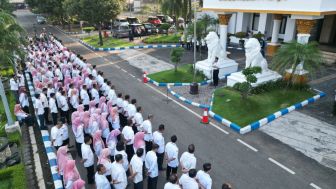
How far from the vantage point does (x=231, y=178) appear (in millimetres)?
8500

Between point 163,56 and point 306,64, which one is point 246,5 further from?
point 163,56

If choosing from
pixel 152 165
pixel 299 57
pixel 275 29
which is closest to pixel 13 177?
pixel 152 165

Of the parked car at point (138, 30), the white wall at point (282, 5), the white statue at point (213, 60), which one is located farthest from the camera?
the parked car at point (138, 30)

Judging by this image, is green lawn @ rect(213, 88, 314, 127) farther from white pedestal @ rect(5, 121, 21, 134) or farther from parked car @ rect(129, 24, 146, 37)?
parked car @ rect(129, 24, 146, 37)

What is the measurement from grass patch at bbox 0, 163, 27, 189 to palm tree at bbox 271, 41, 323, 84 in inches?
434

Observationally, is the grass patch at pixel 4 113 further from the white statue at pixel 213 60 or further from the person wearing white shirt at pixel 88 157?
the white statue at pixel 213 60

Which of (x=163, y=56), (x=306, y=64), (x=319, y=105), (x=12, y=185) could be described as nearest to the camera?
(x=12, y=185)

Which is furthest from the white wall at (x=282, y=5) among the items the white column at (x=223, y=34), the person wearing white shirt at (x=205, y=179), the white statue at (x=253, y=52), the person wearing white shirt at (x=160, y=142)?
the person wearing white shirt at (x=205, y=179)

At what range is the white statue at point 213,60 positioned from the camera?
1607 centimetres

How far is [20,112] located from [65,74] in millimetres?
4445

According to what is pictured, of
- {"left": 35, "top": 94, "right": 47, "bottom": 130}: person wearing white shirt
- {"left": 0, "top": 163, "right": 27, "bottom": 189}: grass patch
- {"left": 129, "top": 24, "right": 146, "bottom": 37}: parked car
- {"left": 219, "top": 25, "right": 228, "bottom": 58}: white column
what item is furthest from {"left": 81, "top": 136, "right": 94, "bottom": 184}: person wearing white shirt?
{"left": 129, "top": 24, "right": 146, "bottom": 37}: parked car

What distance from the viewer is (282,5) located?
13.5m

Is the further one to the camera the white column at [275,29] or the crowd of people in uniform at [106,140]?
the white column at [275,29]

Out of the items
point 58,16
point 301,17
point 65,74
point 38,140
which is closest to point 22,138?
point 38,140
